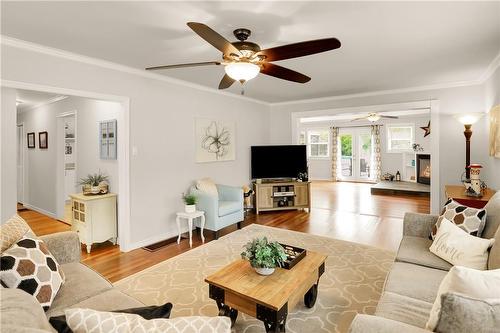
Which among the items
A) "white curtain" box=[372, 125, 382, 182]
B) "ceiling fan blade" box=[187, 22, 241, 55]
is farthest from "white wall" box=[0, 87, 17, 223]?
"white curtain" box=[372, 125, 382, 182]

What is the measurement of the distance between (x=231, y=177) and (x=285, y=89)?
2.01m

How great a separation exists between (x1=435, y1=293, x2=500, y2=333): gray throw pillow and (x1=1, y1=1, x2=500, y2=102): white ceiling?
2032mm

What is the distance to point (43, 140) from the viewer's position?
5.58 metres

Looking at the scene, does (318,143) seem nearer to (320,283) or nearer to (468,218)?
(320,283)

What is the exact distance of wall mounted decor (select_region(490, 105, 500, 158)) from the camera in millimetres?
3321

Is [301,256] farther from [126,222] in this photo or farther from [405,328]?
[126,222]

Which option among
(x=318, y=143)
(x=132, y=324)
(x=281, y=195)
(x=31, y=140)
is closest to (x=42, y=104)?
(x=31, y=140)

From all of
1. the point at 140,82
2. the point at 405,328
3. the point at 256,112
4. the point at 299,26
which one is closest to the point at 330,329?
the point at 405,328

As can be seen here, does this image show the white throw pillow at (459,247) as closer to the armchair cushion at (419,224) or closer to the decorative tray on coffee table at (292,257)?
the armchair cushion at (419,224)

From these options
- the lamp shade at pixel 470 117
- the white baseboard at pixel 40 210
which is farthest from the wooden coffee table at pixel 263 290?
→ the white baseboard at pixel 40 210

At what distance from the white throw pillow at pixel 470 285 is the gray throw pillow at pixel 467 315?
0.04 metres

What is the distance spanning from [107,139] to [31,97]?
2303 millimetres

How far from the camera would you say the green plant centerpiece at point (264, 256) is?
6.58 feet

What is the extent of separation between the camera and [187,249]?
378 centimetres
